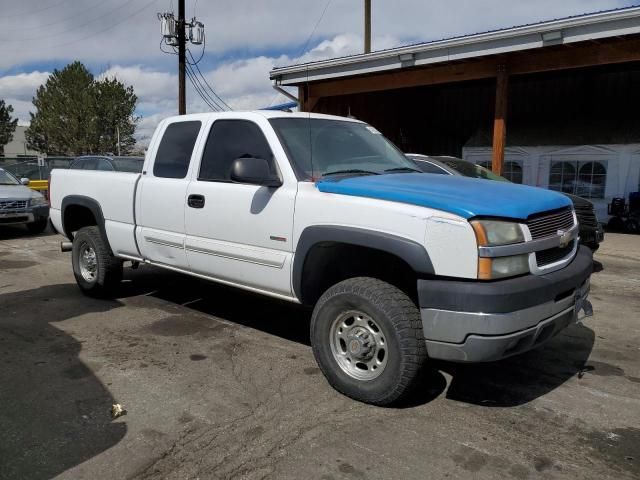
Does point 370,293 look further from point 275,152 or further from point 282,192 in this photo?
point 275,152

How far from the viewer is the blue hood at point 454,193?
10.4 ft

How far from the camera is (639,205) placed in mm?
13328

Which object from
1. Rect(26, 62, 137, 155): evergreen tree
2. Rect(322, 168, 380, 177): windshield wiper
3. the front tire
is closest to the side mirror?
Rect(322, 168, 380, 177): windshield wiper

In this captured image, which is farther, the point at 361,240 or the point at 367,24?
the point at 367,24

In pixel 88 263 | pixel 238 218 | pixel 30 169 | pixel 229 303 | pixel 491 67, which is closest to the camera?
pixel 238 218

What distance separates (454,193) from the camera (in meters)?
3.38

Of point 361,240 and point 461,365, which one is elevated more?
point 361,240

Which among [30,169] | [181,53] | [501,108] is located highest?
[181,53]

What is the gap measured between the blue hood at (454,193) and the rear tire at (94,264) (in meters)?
3.22

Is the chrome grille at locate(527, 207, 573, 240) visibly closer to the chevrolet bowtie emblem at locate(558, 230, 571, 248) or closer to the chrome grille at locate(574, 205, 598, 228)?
the chevrolet bowtie emblem at locate(558, 230, 571, 248)

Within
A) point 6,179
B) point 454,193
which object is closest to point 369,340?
point 454,193

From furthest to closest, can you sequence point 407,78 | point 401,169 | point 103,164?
point 407,78 < point 103,164 < point 401,169

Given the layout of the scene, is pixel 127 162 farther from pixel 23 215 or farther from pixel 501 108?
pixel 501 108

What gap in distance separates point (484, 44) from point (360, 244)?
31.5ft
